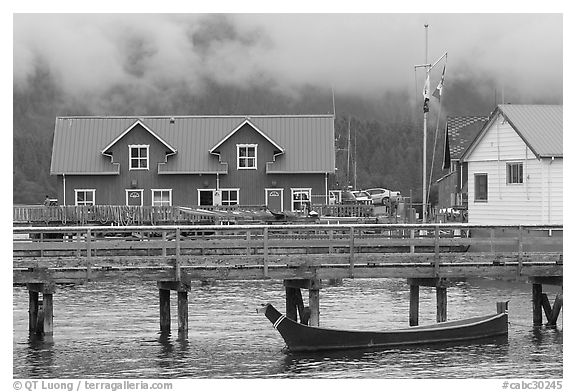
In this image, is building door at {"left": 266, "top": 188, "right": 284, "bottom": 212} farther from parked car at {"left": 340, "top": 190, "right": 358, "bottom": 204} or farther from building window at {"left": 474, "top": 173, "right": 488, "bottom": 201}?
building window at {"left": 474, "top": 173, "right": 488, "bottom": 201}

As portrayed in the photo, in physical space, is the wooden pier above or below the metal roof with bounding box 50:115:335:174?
below

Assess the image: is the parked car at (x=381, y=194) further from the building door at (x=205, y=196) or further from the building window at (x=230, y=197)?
the building door at (x=205, y=196)

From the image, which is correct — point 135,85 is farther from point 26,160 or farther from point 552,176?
point 552,176

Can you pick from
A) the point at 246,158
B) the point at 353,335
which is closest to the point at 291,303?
the point at 353,335

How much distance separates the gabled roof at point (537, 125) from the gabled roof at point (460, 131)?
18130 mm

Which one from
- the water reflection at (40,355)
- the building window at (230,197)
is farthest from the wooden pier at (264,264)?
the building window at (230,197)

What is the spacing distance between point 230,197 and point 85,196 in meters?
8.81

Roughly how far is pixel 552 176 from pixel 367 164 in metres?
91.0

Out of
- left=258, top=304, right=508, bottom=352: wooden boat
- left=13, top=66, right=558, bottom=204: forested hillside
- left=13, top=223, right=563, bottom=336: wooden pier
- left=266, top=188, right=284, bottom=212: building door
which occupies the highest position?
left=13, top=66, right=558, bottom=204: forested hillside

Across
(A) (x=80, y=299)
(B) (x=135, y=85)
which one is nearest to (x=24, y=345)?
(A) (x=80, y=299)

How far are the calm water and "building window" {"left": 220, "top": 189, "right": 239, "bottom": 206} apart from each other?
942 inches

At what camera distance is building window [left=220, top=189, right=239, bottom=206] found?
237 ft

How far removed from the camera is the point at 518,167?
5356 cm

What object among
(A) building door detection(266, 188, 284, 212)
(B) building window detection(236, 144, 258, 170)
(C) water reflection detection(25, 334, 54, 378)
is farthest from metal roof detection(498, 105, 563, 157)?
(C) water reflection detection(25, 334, 54, 378)
